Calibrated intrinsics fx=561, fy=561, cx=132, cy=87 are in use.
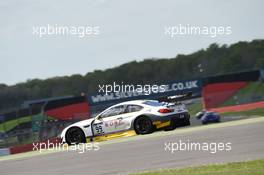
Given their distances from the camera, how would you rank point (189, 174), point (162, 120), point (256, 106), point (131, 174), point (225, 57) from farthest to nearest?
point (256, 106), point (225, 57), point (162, 120), point (131, 174), point (189, 174)

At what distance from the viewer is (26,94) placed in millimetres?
11555

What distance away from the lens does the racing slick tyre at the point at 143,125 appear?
11.0 meters

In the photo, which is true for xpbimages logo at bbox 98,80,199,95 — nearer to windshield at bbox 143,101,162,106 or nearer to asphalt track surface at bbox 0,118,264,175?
windshield at bbox 143,101,162,106

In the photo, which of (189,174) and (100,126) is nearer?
A: (189,174)

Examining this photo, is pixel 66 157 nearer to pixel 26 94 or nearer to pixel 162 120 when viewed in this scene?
pixel 26 94

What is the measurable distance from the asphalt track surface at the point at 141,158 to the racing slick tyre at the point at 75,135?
1.65ft

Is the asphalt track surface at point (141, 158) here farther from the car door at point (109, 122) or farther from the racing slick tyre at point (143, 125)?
the car door at point (109, 122)

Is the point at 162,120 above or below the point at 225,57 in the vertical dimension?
below

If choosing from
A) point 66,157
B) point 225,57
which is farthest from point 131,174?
point 225,57

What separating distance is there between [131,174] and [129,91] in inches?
56.9

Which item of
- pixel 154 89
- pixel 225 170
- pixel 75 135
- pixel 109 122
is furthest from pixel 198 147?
pixel 225 170

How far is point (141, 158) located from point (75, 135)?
1.49m

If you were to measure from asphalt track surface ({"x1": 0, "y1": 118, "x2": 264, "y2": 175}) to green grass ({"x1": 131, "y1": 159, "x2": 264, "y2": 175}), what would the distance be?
2.39 ft

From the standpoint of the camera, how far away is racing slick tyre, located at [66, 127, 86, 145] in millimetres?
11684
